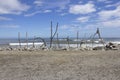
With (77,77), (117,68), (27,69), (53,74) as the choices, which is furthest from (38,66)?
(117,68)

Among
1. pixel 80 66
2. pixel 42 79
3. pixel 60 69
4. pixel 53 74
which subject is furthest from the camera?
pixel 80 66

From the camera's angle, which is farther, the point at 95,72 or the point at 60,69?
the point at 60,69

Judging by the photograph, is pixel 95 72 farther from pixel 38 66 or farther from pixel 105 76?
pixel 38 66

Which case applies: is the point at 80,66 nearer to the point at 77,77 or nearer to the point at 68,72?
the point at 68,72

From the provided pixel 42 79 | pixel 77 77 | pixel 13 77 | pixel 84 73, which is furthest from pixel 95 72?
pixel 13 77

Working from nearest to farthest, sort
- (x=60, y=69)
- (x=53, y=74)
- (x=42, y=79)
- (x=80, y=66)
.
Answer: (x=42, y=79) → (x=53, y=74) → (x=60, y=69) → (x=80, y=66)

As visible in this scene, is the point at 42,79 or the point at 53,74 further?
the point at 53,74

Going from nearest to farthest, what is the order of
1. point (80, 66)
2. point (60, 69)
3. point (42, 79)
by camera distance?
point (42, 79) < point (60, 69) < point (80, 66)

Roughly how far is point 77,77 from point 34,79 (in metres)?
1.75

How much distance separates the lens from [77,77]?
10.2m

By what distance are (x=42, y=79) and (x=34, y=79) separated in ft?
1.04

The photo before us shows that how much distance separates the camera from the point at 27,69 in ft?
39.0

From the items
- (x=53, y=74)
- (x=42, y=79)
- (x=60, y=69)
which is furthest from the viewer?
(x=60, y=69)

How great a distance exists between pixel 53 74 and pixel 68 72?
0.75 meters
